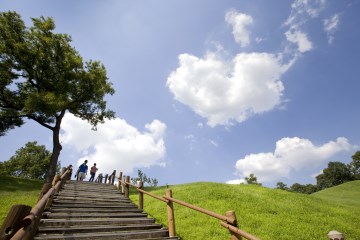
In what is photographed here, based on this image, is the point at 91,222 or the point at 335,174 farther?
the point at 335,174

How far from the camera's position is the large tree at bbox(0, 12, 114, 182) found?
2364 cm

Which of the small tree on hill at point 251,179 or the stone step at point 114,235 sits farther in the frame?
the small tree on hill at point 251,179

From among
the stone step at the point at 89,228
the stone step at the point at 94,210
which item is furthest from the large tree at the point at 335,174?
the stone step at the point at 89,228

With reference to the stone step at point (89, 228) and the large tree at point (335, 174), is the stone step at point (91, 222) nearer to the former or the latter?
the stone step at point (89, 228)

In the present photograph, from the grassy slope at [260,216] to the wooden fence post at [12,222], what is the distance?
265 inches

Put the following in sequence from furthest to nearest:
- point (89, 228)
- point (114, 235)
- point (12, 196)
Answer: point (12, 196)
point (89, 228)
point (114, 235)

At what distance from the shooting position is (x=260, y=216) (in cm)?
1143

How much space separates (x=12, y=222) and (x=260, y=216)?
35.0 feet

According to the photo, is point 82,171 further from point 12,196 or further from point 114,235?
point 114,235

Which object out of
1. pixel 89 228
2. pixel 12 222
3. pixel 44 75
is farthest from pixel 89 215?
pixel 44 75

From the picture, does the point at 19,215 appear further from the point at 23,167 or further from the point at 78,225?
the point at 23,167

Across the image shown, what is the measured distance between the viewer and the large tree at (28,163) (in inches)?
2233

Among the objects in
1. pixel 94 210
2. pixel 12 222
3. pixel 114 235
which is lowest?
pixel 114 235

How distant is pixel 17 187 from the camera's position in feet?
62.8
